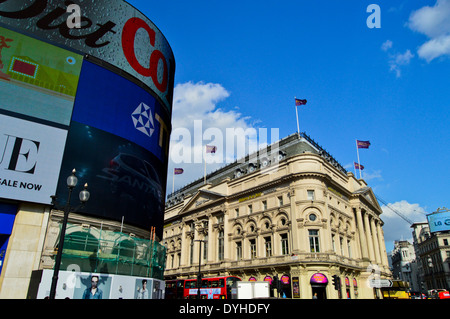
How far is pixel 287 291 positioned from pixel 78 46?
37.0 meters

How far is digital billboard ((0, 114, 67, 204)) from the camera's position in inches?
811

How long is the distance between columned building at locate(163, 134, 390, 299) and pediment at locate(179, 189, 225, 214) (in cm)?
19

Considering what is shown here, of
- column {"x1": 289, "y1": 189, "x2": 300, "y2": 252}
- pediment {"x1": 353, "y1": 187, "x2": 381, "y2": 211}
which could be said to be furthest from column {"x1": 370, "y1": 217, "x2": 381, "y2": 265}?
column {"x1": 289, "y1": 189, "x2": 300, "y2": 252}

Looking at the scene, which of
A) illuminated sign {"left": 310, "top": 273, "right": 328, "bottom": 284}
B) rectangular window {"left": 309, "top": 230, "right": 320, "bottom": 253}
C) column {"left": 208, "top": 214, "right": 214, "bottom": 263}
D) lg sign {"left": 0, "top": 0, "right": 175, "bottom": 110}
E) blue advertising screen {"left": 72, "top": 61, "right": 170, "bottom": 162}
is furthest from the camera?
column {"left": 208, "top": 214, "right": 214, "bottom": 263}

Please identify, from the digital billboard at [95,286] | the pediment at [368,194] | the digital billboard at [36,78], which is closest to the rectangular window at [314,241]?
the pediment at [368,194]

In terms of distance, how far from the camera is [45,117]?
23031 millimetres

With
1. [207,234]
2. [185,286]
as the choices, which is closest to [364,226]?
[207,234]

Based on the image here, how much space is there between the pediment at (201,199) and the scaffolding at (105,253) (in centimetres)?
3023

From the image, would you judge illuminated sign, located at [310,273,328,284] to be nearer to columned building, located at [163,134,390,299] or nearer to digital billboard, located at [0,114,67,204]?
columned building, located at [163,134,390,299]

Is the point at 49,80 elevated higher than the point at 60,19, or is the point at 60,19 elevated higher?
the point at 60,19

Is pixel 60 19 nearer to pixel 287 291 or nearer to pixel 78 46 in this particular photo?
pixel 78 46

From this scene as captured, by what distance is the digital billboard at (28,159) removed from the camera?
20594 mm

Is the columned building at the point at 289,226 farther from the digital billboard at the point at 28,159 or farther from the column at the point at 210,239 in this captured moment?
the digital billboard at the point at 28,159
